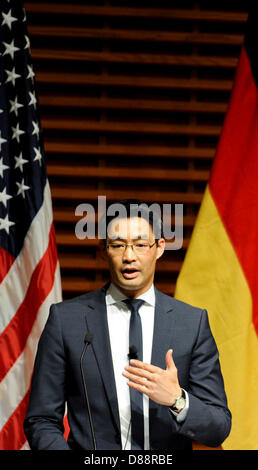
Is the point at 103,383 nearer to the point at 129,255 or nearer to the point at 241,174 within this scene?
the point at 129,255

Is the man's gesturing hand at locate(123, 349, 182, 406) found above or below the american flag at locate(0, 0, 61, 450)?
below

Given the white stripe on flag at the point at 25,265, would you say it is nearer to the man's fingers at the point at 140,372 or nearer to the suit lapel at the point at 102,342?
the suit lapel at the point at 102,342

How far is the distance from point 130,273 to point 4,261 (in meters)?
1.24

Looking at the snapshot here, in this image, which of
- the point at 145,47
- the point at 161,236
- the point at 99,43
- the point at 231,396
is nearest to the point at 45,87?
the point at 99,43

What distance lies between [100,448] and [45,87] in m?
2.48

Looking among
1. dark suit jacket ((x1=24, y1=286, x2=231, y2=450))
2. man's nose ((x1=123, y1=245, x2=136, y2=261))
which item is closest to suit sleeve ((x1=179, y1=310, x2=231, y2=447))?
dark suit jacket ((x1=24, y1=286, x2=231, y2=450))

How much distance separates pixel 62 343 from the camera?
1818mm

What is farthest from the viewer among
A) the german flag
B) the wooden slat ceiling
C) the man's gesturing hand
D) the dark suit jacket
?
the wooden slat ceiling

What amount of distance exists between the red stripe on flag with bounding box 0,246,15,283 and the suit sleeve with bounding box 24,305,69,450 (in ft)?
3.60

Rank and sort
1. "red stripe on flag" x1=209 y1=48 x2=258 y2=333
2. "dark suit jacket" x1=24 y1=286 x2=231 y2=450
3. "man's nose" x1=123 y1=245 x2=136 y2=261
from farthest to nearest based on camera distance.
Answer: "red stripe on flag" x1=209 y1=48 x2=258 y2=333
"man's nose" x1=123 y1=245 x2=136 y2=261
"dark suit jacket" x1=24 y1=286 x2=231 y2=450

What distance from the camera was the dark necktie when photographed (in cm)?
171

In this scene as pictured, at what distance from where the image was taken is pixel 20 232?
9.61 feet

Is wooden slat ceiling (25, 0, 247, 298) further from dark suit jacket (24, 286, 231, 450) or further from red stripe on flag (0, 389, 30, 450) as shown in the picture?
dark suit jacket (24, 286, 231, 450)

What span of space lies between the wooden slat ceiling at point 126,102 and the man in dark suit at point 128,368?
1.54 meters
